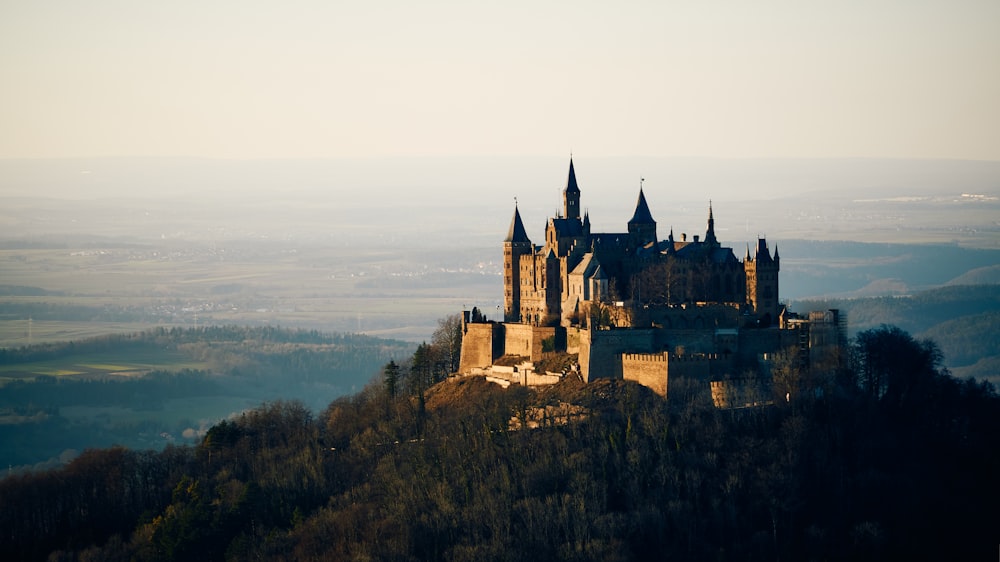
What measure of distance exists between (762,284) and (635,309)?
6.99m

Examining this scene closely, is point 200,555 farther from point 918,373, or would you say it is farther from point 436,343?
point 918,373

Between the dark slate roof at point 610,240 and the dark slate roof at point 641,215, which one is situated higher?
the dark slate roof at point 641,215

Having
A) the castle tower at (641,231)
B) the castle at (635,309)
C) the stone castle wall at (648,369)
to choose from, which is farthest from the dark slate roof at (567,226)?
the stone castle wall at (648,369)

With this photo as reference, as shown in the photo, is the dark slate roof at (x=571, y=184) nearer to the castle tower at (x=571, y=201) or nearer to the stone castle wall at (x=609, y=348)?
the castle tower at (x=571, y=201)

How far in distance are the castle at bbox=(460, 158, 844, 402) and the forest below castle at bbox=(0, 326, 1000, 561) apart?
5.84ft

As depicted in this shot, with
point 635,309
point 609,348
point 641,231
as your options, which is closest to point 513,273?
point 641,231

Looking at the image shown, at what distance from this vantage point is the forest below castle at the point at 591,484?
7169 cm

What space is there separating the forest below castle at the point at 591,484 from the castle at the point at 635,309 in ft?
5.84

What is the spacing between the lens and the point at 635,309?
273ft

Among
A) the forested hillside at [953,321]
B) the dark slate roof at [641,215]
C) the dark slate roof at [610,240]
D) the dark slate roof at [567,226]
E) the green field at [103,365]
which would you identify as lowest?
the green field at [103,365]

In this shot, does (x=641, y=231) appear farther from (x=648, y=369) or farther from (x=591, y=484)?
(x=591, y=484)

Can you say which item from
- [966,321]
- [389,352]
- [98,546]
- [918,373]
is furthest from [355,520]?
[389,352]

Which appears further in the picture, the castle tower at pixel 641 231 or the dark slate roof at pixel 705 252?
the castle tower at pixel 641 231

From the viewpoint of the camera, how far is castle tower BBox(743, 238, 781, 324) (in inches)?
3361
